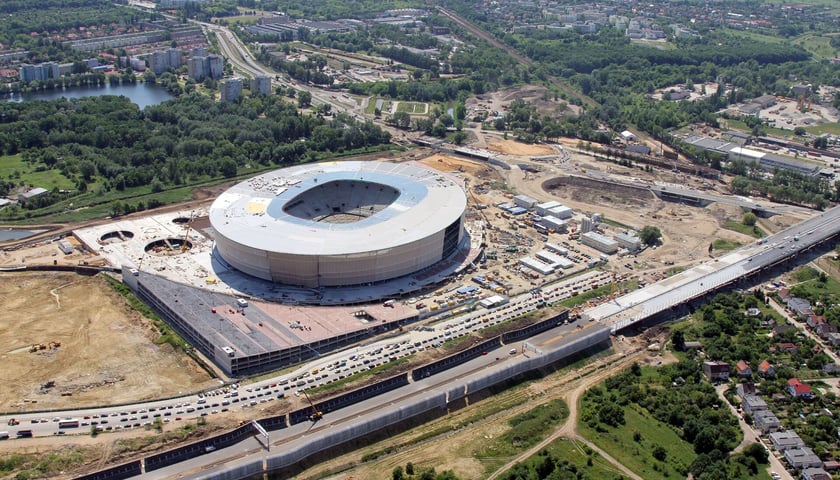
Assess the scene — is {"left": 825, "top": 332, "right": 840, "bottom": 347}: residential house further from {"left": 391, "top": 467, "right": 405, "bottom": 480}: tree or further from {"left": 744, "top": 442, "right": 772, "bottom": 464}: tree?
{"left": 391, "top": 467, "right": 405, "bottom": 480}: tree

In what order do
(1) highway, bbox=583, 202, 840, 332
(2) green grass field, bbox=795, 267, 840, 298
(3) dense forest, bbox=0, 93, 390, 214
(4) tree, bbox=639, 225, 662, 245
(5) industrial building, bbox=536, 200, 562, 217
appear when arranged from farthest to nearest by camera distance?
(3) dense forest, bbox=0, 93, 390, 214 < (5) industrial building, bbox=536, 200, 562, 217 < (4) tree, bbox=639, 225, 662, 245 < (2) green grass field, bbox=795, 267, 840, 298 < (1) highway, bbox=583, 202, 840, 332

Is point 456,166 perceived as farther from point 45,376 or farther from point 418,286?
point 45,376

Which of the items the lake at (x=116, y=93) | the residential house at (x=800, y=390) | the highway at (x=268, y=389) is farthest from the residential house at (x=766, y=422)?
the lake at (x=116, y=93)

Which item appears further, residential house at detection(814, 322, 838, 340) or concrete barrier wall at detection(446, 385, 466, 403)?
residential house at detection(814, 322, 838, 340)

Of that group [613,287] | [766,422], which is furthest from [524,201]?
[766,422]

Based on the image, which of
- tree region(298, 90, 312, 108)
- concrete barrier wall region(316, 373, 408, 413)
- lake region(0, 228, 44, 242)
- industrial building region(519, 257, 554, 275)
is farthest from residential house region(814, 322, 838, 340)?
tree region(298, 90, 312, 108)

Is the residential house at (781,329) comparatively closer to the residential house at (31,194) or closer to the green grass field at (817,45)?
the residential house at (31,194)
